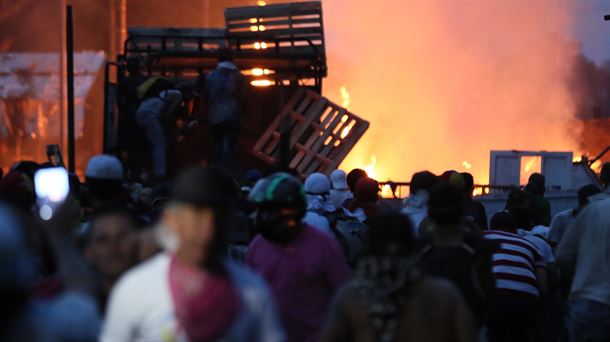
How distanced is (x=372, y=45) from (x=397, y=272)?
20858 mm

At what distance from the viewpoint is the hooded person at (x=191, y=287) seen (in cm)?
352

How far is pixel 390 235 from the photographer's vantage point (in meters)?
4.05

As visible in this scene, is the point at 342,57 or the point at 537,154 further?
the point at 342,57

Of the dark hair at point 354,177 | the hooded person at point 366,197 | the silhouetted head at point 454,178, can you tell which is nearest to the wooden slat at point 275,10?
the dark hair at point 354,177

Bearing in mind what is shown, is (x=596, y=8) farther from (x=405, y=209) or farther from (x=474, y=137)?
(x=405, y=209)

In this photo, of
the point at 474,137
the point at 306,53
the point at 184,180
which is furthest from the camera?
the point at 474,137

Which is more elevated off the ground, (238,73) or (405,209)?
(238,73)

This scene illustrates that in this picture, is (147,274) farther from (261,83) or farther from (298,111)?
(261,83)

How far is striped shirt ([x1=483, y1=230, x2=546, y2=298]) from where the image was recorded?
22.7 ft

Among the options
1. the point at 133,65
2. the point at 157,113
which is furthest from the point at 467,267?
the point at 133,65

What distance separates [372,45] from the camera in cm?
2462

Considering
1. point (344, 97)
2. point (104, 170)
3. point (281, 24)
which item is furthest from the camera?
point (344, 97)

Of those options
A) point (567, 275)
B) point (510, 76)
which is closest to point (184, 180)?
point (567, 275)

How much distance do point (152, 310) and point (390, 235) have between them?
0.92m
